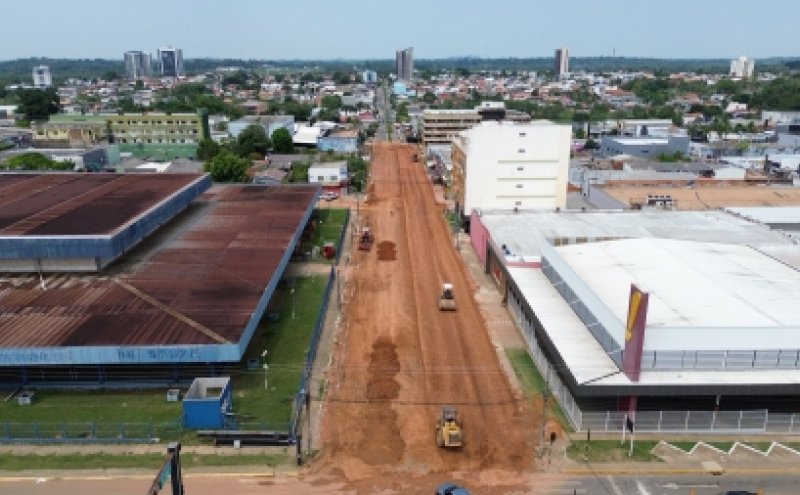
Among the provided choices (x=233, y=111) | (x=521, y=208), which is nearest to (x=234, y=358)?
(x=521, y=208)

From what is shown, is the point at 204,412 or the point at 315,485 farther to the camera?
the point at 204,412

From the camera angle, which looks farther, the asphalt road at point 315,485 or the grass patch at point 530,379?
the grass patch at point 530,379

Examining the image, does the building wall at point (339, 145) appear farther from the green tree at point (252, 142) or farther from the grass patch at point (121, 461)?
the grass patch at point (121, 461)

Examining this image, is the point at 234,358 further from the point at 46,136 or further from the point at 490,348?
the point at 46,136

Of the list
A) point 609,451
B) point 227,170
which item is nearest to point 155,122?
point 227,170

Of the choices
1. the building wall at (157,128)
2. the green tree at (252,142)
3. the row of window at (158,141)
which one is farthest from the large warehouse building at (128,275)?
the building wall at (157,128)

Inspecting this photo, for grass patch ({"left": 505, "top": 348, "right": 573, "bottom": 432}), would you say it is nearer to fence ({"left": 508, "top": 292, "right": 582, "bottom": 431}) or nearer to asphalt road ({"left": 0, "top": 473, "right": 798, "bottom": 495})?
fence ({"left": 508, "top": 292, "right": 582, "bottom": 431})

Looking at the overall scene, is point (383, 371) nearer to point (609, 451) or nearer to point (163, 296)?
point (609, 451)
